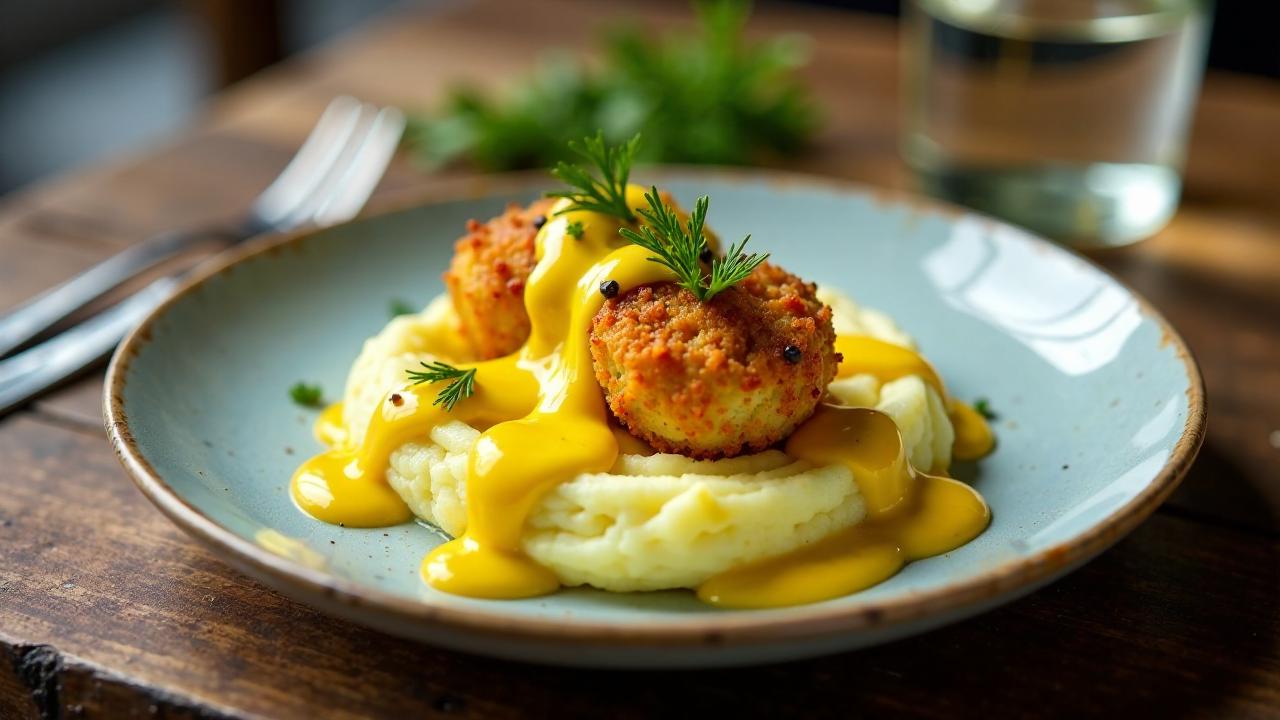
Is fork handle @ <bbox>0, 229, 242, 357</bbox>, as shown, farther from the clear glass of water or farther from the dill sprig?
the clear glass of water

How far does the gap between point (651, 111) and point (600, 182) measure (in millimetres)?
2261

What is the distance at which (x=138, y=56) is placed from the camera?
10.9 metres

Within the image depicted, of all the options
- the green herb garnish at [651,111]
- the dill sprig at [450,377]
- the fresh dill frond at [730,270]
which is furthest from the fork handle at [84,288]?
the fresh dill frond at [730,270]

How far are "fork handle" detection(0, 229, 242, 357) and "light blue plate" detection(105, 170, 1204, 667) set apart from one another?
0.65 meters

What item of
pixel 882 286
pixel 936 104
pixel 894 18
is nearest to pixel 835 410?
pixel 882 286

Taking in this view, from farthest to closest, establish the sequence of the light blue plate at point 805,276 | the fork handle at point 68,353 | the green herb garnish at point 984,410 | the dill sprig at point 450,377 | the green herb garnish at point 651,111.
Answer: the green herb garnish at point 651,111 → the fork handle at point 68,353 → the green herb garnish at point 984,410 → the dill sprig at point 450,377 → the light blue plate at point 805,276

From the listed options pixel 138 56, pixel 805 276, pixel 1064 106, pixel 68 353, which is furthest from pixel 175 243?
pixel 138 56

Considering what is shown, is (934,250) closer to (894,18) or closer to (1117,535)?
(1117,535)

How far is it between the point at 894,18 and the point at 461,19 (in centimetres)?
272

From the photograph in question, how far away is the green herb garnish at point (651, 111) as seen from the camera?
200 inches

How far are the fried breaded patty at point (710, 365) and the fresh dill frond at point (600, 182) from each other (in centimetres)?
26

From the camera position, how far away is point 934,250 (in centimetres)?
382

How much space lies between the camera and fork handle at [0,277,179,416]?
3.51 metres

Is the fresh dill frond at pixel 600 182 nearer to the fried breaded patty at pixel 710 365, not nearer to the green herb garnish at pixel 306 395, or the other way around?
the fried breaded patty at pixel 710 365
